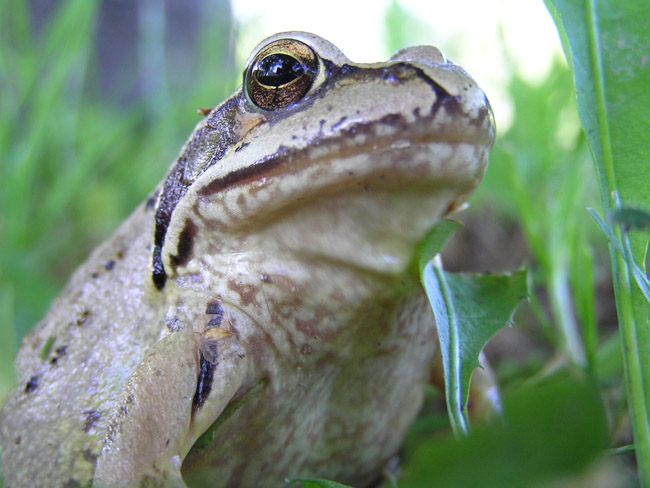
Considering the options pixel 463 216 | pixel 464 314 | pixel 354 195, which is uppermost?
pixel 354 195

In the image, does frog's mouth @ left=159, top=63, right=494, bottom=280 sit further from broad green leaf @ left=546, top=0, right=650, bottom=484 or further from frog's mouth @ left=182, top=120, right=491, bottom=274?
broad green leaf @ left=546, top=0, right=650, bottom=484

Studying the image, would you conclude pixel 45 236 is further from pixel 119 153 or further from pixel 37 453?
pixel 37 453

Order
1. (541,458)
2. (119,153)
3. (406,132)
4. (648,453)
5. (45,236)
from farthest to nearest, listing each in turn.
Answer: (119,153) < (45,236) < (406,132) < (648,453) < (541,458)

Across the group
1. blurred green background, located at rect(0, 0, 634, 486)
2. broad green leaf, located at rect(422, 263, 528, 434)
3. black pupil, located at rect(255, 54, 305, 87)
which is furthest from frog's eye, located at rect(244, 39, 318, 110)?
blurred green background, located at rect(0, 0, 634, 486)

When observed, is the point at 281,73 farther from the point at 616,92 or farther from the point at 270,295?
the point at 616,92

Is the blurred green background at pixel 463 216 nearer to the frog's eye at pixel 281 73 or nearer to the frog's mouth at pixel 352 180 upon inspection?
the frog's mouth at pixel 352 180

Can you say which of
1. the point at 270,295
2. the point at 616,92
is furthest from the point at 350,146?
the point at 616,92

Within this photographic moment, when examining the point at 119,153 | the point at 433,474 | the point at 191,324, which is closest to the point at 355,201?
the point at 191,324

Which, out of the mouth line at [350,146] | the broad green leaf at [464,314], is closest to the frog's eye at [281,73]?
the mouth line at [350,146]
